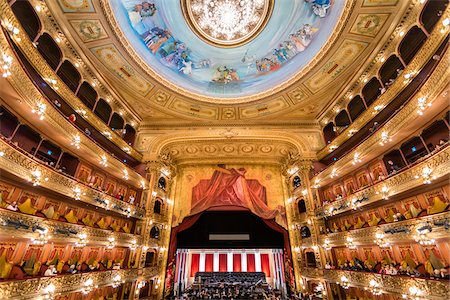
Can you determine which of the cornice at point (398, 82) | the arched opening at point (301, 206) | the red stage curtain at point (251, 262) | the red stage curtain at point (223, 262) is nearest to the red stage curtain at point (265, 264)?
the red stage curtain at point (251, 262)

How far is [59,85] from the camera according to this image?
11.6m

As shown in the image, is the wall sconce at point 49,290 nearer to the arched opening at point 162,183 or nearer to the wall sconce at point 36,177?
the wall sconce at point 36,177

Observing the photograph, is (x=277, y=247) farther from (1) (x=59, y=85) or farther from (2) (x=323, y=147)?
(1) (x=59, y=85)

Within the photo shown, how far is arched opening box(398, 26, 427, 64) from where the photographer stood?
10.9m

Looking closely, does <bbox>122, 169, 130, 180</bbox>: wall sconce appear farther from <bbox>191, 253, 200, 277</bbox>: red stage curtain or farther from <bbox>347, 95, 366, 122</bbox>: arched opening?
<bbox>347, 95, 366, 122</bbox>: arched opening

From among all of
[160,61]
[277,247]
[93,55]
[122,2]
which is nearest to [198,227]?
[277,247]

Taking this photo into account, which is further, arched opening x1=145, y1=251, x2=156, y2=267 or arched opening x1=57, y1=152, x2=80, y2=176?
arched opening x1=145, y1=251, x2=156, y2=267

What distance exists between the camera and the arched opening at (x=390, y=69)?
12289mm

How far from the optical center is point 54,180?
10195 mm

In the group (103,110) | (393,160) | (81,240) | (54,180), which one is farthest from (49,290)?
(393,160)

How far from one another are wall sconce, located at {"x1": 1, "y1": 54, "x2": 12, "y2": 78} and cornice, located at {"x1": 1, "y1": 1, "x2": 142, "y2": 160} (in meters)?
1.83

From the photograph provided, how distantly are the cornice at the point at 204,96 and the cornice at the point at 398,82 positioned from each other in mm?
3102

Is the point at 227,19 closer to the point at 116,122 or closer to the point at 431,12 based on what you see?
the point at 431,12

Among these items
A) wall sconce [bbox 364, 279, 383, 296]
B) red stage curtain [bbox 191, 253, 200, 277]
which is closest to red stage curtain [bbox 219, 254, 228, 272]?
red stage curtain [bbox 191, 253, 200, 277]
